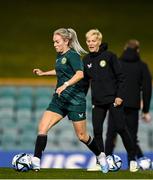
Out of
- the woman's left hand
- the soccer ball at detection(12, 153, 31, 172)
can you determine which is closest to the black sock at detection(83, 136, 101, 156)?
the soccer ball at detection(12, 153, 31, 172)

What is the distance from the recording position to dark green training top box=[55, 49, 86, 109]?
9.60 metres

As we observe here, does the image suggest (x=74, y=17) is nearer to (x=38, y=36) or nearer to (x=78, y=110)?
(x=38, y=36)

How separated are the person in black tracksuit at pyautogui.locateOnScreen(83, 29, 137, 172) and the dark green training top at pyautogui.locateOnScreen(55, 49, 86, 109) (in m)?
0.46

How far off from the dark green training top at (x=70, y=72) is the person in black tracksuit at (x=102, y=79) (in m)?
0.46

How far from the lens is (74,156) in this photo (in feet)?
48.3

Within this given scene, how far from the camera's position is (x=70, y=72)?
9703mm

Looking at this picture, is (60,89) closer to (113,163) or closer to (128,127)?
(113,163)

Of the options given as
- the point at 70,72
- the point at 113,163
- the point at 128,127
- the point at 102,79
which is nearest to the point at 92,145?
the point at 113,163

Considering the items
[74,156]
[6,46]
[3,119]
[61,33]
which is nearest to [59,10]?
[6,46]

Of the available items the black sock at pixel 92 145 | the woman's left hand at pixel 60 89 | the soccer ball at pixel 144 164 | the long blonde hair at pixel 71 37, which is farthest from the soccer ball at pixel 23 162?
the soccer ball at pixel 144 164

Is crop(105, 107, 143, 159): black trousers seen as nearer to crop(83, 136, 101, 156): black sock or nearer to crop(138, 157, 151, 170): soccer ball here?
crop(138, 157, 151, 170): soccer ball

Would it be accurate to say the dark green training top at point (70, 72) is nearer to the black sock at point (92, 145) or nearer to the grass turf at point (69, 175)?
the black sock at point (92, 145)

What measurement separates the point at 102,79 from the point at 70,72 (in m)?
0.69

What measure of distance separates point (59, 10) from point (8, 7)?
1616 millimetres
